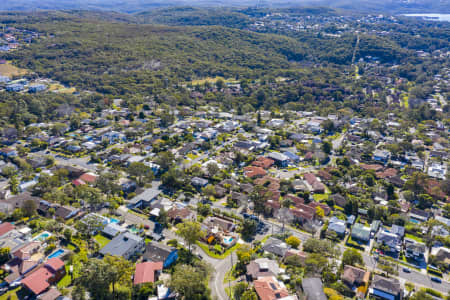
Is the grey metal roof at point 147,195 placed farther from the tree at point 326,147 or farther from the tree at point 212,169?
the tree at point 326,147

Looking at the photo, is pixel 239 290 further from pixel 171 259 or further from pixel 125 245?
pixel 125 245

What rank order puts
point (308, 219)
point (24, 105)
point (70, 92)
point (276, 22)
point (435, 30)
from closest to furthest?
point (308, 219) → point (24, 105) → point (70, 92) → point (435, 30) → point (276, 22)

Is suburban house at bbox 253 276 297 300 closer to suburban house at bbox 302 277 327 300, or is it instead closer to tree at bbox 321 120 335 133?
suburban house at bbox 302 277 327 300

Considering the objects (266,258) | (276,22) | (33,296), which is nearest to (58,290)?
(33,296)

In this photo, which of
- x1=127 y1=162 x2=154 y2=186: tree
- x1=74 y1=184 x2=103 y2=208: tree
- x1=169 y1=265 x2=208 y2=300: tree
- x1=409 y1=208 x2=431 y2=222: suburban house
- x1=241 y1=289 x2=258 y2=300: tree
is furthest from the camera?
x1=127 y1=162 x2=154 y2=186: tree

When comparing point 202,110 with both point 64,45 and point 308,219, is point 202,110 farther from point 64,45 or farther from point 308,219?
point 64,45

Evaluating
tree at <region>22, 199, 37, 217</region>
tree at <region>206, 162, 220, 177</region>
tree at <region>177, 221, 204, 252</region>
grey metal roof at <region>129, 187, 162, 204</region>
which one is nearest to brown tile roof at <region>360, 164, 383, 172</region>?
tree at <region>206, 162, 220, 177</region>

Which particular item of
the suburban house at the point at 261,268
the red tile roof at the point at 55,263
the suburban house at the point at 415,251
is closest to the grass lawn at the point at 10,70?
the red tile roof at the point at 55,263
